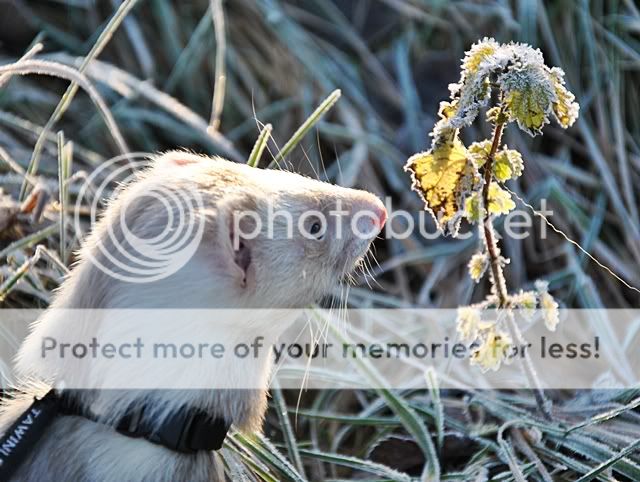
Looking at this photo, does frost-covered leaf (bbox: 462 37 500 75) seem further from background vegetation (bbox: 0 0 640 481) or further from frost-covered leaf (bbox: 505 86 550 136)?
background vegetation (bbox: 0 0 640 481)

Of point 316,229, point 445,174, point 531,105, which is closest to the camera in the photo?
point 531,105

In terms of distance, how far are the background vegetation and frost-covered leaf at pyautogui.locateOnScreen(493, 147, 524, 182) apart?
1.77 feet

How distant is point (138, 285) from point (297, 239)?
31 cm

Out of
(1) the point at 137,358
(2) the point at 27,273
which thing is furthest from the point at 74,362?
(2) the point at 27,273

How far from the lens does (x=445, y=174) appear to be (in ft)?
5.64

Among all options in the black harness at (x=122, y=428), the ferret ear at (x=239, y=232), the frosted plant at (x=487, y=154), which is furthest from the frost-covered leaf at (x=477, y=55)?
the black harness at (x=122, y=428)

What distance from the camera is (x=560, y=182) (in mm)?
2963

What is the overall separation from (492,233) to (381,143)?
1344 mm

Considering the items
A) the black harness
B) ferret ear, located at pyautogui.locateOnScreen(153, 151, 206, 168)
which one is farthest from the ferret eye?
the black harness

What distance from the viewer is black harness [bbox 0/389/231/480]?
1.64 meters

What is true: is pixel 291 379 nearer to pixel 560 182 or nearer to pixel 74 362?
pixel 74 362

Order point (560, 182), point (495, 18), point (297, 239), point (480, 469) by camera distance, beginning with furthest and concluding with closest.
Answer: point (495, 18), point (560, 182), point (480, 469), point (297, 239)

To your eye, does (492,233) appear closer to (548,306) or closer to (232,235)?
(548,306)

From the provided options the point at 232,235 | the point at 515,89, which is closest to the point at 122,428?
the point at 232,235
